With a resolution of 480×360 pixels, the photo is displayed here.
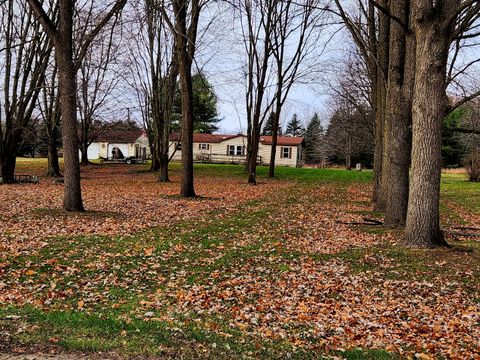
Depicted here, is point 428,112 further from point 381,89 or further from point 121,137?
point 121,137

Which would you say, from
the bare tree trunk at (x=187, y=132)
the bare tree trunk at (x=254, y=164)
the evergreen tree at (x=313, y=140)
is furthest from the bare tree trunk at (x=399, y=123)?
the evergreen tree at (x=313, y=140)

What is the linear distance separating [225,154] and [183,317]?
51.1m

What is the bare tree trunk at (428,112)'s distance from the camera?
7488mm

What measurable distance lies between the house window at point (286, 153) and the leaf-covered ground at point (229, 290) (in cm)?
4574

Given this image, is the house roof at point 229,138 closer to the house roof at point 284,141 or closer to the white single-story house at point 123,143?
the house roof at point 284,141

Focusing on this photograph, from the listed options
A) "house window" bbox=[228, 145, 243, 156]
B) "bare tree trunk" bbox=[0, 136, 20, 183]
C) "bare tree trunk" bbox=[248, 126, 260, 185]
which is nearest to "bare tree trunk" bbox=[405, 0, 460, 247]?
"bare tree trunk" bbox=[248, 126, 260, 185]

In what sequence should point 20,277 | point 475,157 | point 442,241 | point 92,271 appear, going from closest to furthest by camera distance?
point 20,277 → point 92,271 → point 442,241 → point 475,157

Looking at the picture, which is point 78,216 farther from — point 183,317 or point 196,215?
point 183,317

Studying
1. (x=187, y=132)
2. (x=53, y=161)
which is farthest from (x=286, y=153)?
(x=187, y=132)

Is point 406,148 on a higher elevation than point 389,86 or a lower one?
lower

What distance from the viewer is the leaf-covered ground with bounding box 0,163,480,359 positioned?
4266 millimetres

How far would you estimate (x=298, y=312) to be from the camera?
5285 millimetres

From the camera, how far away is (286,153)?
5669 cm

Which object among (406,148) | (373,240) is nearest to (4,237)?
(373,240)
